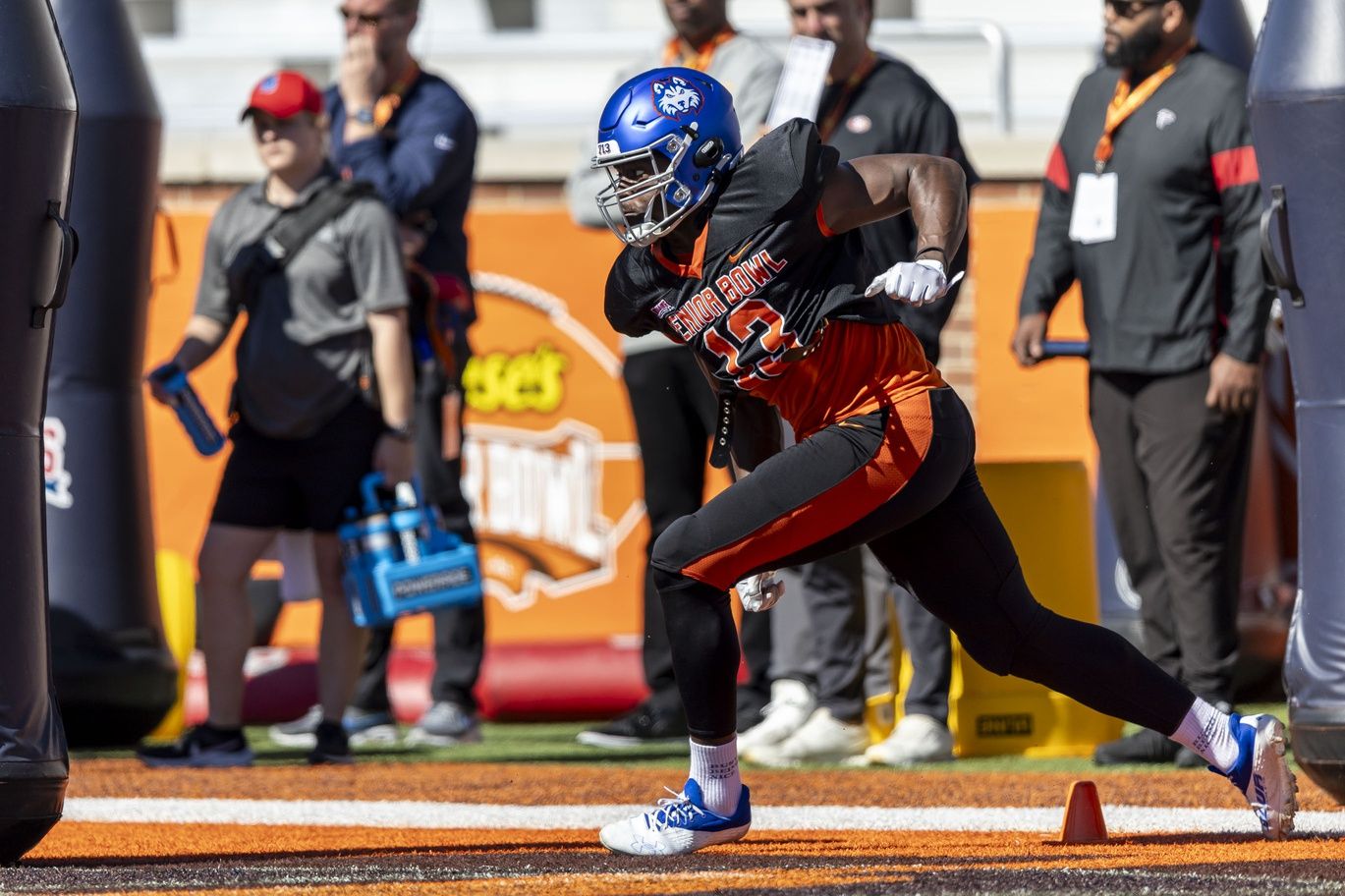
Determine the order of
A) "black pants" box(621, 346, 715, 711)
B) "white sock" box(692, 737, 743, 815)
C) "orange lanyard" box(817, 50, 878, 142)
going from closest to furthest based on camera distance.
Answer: "white sock" box(692, 737, 743, 815)
"orange lanyard" box(817, 50, 878, 142)
"black pants" box(621, 346, 715, 711)

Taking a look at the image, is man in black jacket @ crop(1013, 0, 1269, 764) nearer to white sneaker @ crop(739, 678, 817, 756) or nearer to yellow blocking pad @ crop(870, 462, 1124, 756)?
yellow blocking pad @ crop(870, 462, 1124, 756)

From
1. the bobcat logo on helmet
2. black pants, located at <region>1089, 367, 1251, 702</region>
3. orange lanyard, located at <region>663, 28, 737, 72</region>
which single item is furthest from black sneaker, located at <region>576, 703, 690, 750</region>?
the bobcat logo on helmet

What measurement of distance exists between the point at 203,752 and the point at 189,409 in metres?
A: 1.11

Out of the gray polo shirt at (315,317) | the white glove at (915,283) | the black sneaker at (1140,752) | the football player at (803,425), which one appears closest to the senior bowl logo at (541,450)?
the gray polo shirt at (315,317)

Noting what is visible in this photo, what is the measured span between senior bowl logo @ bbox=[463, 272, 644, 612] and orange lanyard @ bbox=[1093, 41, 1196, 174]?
3.84 m

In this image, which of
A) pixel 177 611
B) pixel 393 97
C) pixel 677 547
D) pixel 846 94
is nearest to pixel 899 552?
pixel 677 547

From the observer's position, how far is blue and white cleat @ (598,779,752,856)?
4.98 meters

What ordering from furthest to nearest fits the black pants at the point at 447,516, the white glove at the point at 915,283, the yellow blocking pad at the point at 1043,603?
1. the black pants at the point at 447,516
2. the yellow blocking pad at the point at 1043,603
3. the white glove at the point at 915,283

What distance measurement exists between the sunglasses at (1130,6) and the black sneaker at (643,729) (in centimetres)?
266

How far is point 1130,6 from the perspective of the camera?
23.7 ft

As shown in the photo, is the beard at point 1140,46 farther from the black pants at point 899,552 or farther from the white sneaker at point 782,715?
A: the black pants at point 899,552

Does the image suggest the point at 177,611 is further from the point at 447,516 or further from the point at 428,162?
the point at 428,162

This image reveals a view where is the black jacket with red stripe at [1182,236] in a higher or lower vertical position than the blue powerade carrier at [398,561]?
higher

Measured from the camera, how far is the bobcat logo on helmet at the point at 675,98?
494cm
